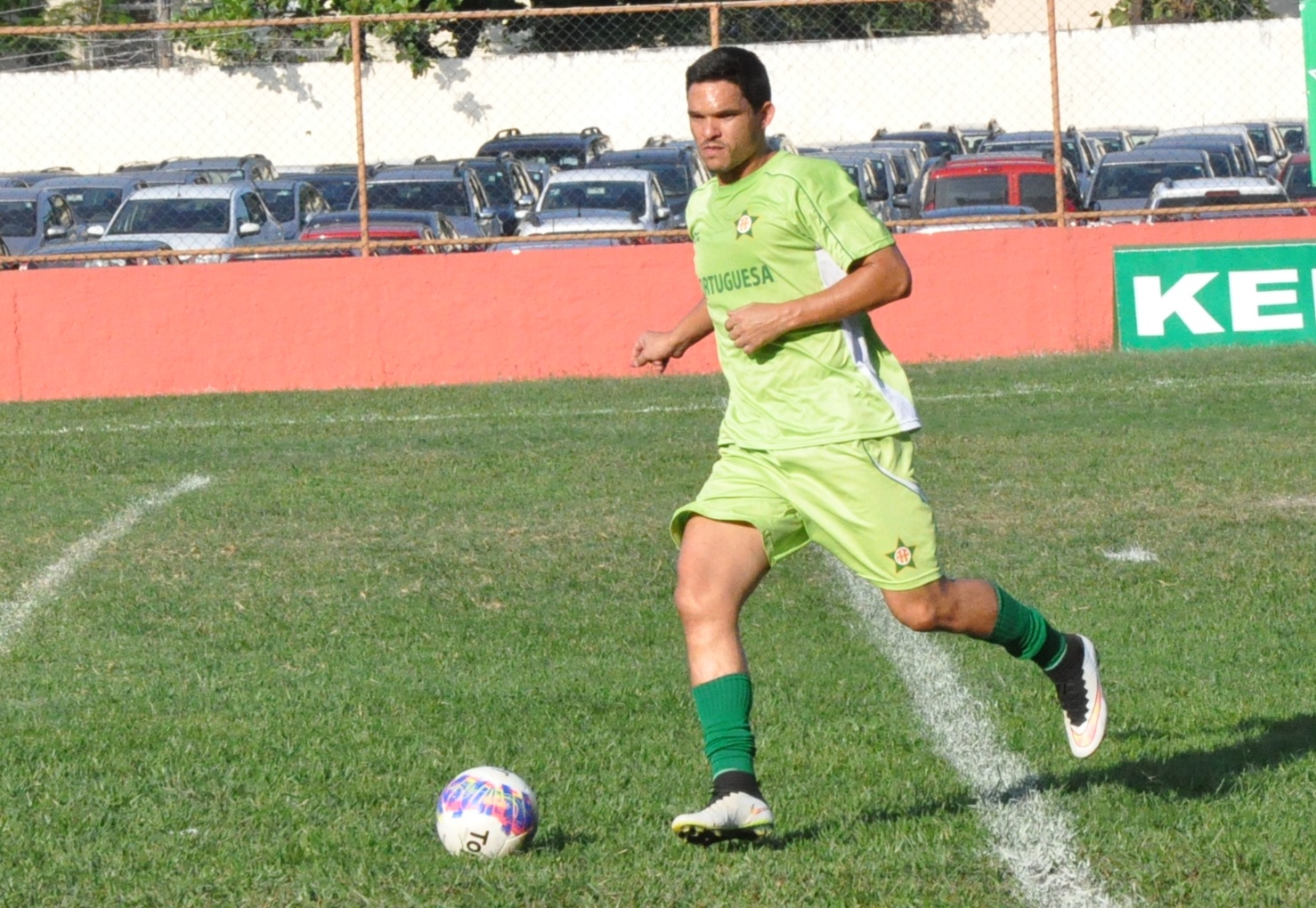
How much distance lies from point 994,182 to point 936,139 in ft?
42.4

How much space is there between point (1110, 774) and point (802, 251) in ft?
5.30

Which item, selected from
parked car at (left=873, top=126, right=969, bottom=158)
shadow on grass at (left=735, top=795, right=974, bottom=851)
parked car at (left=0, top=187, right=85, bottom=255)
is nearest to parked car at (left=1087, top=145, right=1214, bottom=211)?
parked car at (left=873, top=126, right=969, bottom=158)

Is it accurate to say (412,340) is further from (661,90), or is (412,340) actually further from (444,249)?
(661,90)

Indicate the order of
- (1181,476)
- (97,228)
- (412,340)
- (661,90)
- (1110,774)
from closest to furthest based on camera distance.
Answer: (1110,774) → (1181,476) → (412,340) → (97,228) → (661,90)

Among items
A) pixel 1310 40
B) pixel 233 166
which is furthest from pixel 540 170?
pixel 1310 40

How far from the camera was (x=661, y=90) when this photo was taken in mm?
37688

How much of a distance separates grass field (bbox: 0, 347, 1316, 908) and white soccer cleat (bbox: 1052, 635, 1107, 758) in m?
0.14

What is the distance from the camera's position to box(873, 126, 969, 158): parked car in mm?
32250

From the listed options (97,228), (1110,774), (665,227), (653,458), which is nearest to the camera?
(1110,774)

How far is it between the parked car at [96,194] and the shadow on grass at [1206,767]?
21.2 meters

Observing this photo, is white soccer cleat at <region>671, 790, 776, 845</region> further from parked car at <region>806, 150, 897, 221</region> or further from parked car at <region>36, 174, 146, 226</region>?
parked car at <region>36, 174, 146, 226</region>

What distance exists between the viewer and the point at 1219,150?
79.6 feet

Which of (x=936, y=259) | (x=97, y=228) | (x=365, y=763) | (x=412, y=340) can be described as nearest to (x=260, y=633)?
(x=365, y=763)

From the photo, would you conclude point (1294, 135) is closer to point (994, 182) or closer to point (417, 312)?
point (994, 182)
